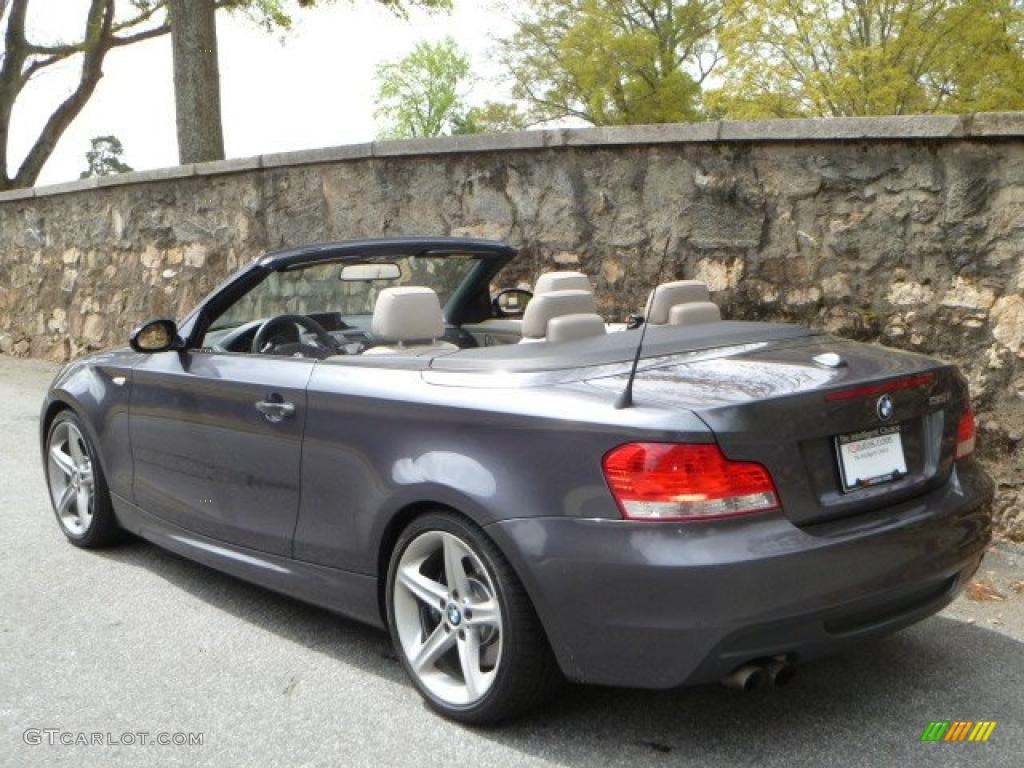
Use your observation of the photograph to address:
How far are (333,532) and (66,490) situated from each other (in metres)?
2.24

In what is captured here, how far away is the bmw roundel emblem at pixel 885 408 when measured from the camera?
3426mm

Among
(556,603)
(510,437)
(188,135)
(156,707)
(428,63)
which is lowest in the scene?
(156,707)

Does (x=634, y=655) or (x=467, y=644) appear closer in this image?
(x=634, y=655)

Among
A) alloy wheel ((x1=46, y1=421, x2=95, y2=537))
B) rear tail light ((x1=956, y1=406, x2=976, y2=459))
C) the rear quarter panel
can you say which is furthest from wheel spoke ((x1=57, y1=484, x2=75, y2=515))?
rear tail light ((x1=956, y1=406, x2=976, y2=459))

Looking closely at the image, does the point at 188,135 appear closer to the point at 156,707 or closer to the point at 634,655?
the point at 156,707

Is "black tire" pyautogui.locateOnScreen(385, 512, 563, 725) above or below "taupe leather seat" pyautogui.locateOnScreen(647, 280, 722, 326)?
below

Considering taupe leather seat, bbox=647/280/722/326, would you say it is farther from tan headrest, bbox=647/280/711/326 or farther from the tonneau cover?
the tonneau cover

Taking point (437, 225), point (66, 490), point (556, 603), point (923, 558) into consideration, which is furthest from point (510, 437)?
point (437, 225)

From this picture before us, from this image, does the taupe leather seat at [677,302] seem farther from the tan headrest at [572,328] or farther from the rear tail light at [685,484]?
the rear tail light at [685,484]

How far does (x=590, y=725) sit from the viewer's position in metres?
3.57

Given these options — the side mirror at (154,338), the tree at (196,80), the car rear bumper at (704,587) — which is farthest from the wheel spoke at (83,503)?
the tree at (196,80)

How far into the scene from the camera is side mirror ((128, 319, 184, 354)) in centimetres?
480

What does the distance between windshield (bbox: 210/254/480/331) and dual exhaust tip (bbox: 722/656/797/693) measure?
2.21m

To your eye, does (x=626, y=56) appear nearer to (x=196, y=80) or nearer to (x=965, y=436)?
(x=196, y=80)
